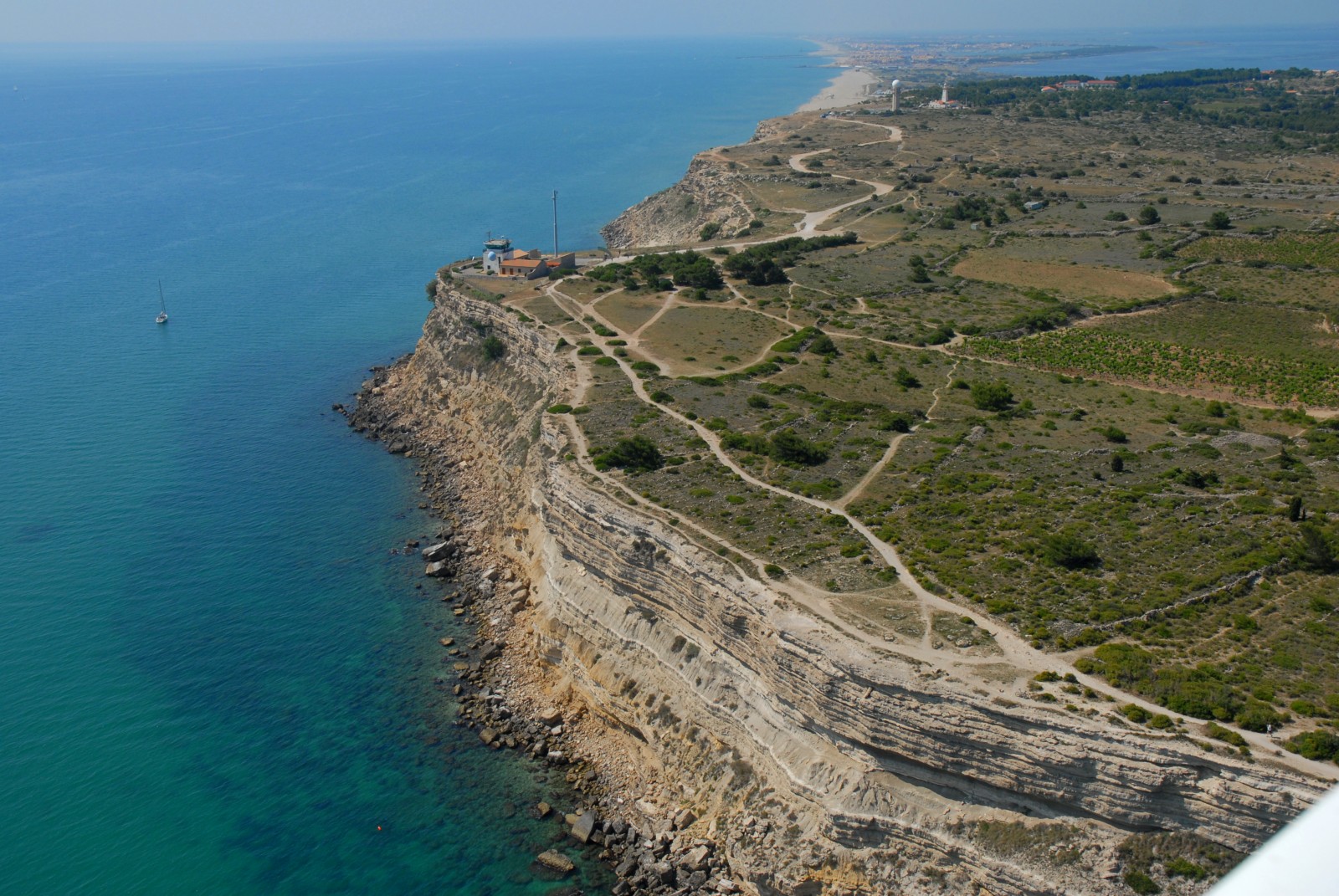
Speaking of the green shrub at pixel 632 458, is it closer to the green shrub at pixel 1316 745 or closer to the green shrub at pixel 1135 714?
the green shrub at pixel 1135 714

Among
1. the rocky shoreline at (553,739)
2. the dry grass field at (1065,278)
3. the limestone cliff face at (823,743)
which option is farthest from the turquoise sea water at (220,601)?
the dry grass field at (1065,278)

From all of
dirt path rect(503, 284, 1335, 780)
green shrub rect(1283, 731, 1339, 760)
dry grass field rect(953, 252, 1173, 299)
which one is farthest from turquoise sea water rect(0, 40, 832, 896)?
dry grass field rect(953, 252, 1173, 299)

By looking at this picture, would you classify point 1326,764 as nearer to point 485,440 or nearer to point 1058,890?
point 1058,890

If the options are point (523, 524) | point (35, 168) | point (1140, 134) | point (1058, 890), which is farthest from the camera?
point (35, 168)

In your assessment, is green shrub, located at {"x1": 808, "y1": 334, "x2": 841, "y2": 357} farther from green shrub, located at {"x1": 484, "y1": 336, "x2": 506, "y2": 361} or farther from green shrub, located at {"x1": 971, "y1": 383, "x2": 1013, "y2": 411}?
green shrub, located at {"x1": 484, "y1": 336, "x2": 506, "y2": 361}

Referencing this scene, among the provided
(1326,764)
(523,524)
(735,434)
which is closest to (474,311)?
(523,524)

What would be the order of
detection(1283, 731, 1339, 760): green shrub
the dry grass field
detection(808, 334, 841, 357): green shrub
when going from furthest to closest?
the dry grass field → detection(808, 334, 841, 357): green shrub → detection(1283, 731, 1339, 760): green shrub

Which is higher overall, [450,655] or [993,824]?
[993,824]
